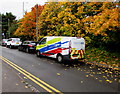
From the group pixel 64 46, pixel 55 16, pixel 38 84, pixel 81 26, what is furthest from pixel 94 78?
pixel 55 16

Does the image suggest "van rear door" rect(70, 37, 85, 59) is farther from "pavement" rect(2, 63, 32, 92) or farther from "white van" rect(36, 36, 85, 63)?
"pavement" rect(2, 63, 32, 92)

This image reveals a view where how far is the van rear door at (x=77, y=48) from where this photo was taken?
958cm

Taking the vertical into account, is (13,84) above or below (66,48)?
below

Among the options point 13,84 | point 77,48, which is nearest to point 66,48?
point 77,48

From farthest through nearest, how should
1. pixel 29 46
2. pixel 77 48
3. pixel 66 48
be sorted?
pixel 29 46 < pixel 77 48 < pixel 66 48

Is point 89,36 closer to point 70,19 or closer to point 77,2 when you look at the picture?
point 70,19

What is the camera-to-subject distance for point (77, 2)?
13.9 meters

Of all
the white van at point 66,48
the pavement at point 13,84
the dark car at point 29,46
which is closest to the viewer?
the pavement at point 13,84

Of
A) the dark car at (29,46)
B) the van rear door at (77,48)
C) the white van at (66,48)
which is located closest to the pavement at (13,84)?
the white van at (66,48)

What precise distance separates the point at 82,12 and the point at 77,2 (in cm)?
148

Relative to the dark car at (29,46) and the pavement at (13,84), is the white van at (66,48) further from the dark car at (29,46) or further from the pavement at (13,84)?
the dark car at (29,46)

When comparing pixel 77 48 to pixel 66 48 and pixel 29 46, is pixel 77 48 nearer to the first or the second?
pixel 66 48

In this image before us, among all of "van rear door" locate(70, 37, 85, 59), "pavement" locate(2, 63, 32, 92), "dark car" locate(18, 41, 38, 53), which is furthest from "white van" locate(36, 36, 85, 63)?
"dark car" locate(18, 41, 38, 53)

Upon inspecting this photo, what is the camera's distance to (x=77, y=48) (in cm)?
978
